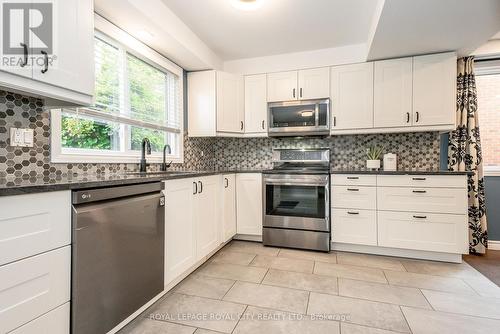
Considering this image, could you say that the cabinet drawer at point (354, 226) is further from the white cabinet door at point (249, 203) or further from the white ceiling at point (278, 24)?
the white ceiling at point (278, 24)

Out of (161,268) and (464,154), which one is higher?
(464,154)

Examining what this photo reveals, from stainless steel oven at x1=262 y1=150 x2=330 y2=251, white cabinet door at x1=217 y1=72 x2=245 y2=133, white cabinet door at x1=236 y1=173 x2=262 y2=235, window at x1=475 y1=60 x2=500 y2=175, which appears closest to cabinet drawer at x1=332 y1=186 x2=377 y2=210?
stainless steel oven at x1=262 y1=150 x2=330 y2=251

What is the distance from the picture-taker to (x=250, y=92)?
3494 millimetres

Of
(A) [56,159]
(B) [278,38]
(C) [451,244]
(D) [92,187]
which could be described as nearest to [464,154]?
(C) [451,244]

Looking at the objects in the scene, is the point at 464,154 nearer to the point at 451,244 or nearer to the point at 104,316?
the point at 451,244

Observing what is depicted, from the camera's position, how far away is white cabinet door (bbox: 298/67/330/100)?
3.19m

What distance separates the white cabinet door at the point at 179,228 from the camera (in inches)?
76.2

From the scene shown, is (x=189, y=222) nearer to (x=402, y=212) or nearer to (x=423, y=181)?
(x=402, y=212)

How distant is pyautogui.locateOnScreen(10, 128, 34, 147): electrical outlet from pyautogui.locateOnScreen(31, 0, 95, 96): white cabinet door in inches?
16.5

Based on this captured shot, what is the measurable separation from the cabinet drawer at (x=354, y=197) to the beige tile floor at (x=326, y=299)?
1.91ft

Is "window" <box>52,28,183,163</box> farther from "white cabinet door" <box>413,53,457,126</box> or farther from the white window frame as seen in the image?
"white cabinet door" <box>413,53,457,126</box>

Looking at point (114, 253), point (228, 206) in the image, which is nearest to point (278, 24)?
point (228, 206)

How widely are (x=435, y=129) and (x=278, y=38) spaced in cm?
205

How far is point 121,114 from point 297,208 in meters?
2.12
